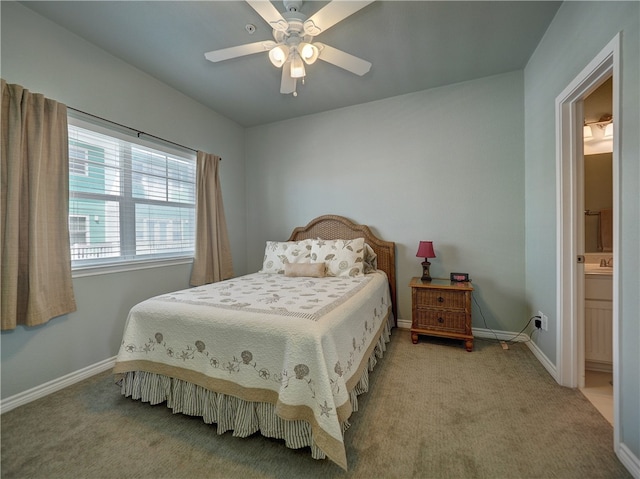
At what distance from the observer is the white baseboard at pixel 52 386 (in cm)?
172

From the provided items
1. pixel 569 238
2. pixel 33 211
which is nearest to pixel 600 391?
pixel 569 238

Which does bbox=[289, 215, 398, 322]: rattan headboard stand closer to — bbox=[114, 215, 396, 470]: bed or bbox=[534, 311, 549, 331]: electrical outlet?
bbox=[114, 215, 396, 470]: bed

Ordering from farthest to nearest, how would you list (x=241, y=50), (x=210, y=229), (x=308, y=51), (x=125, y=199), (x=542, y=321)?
(x=210, y=229), (x=125, y=199), (x=542, y=321), (x=241, y=50), (x=308, y=51)

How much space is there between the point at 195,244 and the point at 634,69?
11.6 ft

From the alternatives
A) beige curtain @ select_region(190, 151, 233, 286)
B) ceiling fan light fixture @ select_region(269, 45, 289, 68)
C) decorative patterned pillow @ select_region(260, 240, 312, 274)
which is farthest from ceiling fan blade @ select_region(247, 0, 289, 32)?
decorative patterned pillow @ select_region(260, 240, 312, 274)

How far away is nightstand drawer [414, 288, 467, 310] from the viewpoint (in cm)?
248

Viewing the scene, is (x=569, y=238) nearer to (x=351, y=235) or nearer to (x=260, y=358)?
(x=351, y=235)

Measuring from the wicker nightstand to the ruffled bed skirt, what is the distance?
105cm

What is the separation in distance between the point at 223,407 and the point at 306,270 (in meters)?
1.45

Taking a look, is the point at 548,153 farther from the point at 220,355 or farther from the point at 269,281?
the point at 220,355

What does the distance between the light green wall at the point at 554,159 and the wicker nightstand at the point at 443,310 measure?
22.7 inches

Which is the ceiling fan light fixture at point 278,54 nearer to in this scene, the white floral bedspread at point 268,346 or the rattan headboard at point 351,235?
the white floral bedspread at point 268,346

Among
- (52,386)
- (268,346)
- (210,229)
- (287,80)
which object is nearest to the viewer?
(268,346)

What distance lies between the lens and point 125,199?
8.14ft
